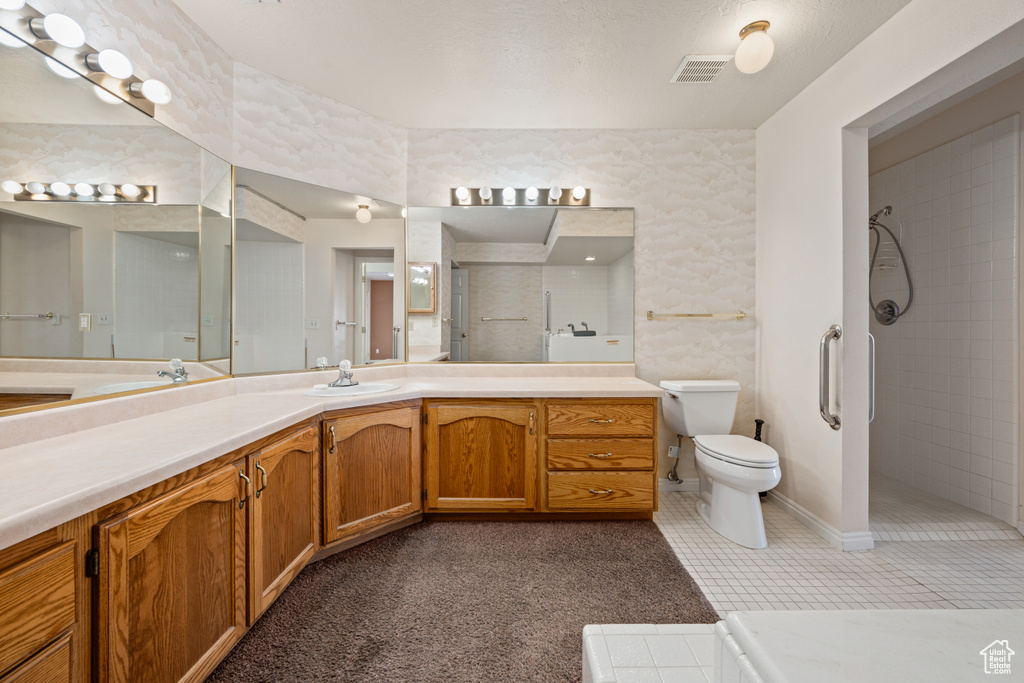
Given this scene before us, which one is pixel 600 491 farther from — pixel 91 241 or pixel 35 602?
pixel 91 241

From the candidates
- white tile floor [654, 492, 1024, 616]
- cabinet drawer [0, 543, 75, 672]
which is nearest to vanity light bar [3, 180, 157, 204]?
cabinet drawer [0, 543, 75, 672]

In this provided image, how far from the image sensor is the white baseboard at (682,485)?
282 cm

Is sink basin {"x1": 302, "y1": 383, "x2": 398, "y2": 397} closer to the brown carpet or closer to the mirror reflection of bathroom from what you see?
the brown carpet

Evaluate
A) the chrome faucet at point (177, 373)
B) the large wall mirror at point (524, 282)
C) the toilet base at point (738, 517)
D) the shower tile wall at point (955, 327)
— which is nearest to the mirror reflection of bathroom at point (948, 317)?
the shower tile wall at point (955, 327)

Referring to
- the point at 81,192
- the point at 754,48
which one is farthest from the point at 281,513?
the point at 754,48

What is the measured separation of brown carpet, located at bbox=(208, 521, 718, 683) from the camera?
1376 mm

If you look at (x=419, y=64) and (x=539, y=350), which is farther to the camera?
(x=539, y=350)

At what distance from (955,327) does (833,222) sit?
3.92 ft

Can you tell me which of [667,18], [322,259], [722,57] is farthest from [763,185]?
[322,259]

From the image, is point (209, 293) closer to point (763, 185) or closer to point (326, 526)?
point (326, 526)

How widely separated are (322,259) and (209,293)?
2.09 ft

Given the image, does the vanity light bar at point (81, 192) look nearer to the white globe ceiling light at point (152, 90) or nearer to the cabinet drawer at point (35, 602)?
the white globe ceiling light at point (152, 90)

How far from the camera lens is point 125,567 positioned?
3.15 feet

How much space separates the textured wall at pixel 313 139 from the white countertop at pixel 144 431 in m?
1.16
